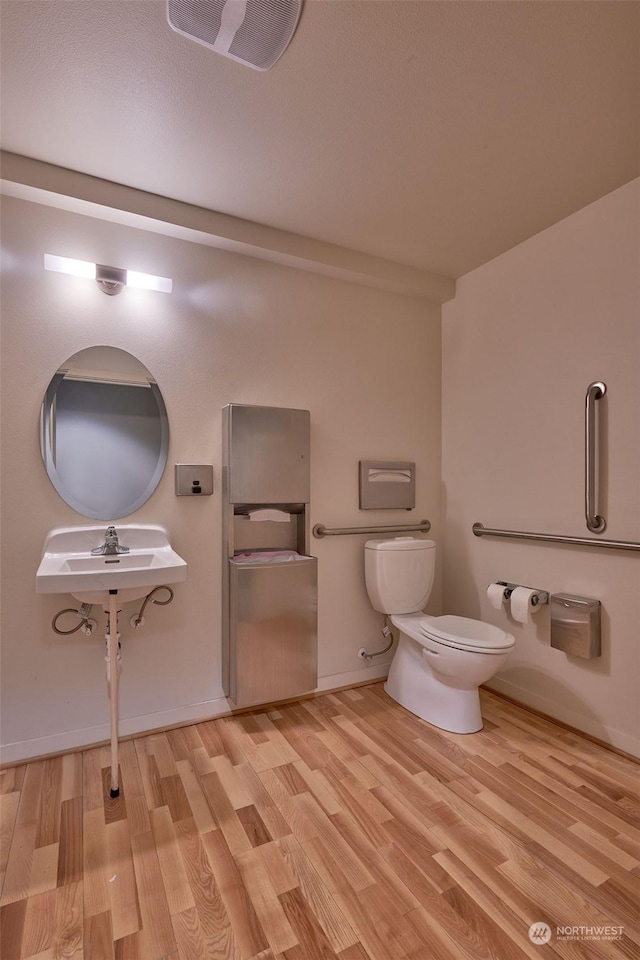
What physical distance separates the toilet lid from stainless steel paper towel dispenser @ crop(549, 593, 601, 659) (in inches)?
8.9

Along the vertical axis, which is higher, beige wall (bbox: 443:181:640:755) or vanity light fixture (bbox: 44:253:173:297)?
vanity light fixture (bbox: 44:253:173:297)

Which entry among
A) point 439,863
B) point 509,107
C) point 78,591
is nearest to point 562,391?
point 509,107

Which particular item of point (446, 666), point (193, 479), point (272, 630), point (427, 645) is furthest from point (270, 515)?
point (446, 666)

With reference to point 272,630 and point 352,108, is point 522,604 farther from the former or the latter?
point 352,108

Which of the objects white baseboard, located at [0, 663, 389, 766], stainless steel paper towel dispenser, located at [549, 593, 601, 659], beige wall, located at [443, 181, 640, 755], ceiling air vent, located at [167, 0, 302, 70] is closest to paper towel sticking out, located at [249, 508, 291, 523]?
white baseboard, located at [0, 663, 389, 766]

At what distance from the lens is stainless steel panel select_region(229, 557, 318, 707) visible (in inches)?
85.2

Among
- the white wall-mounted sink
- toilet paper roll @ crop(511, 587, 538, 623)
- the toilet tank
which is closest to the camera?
the white wall-mounted sink

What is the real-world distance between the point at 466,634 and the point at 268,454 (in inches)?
50.5

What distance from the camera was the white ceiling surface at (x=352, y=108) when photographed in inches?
51.9

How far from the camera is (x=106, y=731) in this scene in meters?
2.05

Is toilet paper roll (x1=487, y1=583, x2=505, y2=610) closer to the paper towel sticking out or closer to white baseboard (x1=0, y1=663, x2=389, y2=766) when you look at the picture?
white baseboard (x1=0, y1=663, x2=389, y2=766)

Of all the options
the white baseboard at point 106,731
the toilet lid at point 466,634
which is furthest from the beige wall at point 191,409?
the toilet lid at point 466,634

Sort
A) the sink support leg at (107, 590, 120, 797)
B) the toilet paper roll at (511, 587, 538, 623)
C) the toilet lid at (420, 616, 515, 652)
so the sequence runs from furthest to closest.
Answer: the toilet paper roll at (511, 587, 538, 623) < the toilet lid at (420, 616, 515, 652) < the sink support leg at (107, 590, 120, 797)

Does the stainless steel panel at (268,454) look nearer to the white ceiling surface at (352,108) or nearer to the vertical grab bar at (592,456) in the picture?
the white ceiling surface at (352,108)
